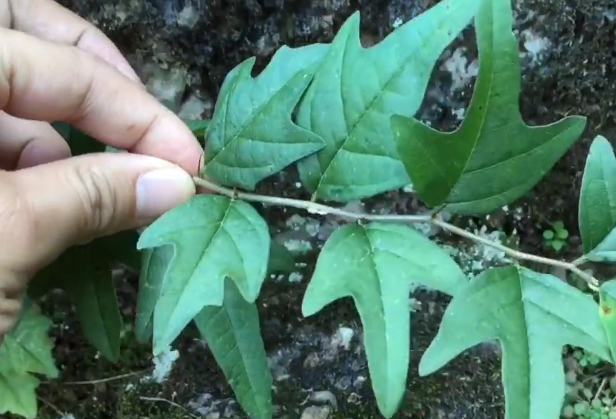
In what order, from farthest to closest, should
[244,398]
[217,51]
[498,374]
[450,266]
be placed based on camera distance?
[498,374] < [217,51] < [244,398] < [450,266]

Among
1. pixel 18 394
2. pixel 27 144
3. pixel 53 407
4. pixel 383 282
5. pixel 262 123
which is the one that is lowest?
pixel 53 407

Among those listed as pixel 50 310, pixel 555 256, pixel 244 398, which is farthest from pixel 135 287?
pixel 555 256

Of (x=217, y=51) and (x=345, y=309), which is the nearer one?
(x=217, y=51)

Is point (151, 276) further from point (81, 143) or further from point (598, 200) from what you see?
point (598, 200)

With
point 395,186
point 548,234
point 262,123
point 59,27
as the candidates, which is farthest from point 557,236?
point 59,27

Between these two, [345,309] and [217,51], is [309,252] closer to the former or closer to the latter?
[345,309]

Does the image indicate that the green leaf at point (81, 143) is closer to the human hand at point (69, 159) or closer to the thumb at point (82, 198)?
the human hand at point (69, 159)
